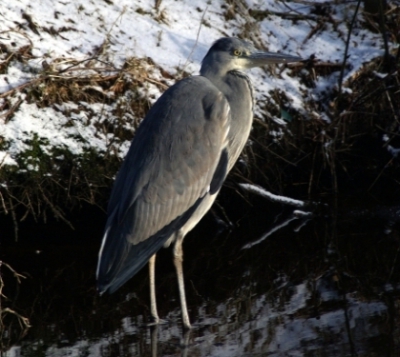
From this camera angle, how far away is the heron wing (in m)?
4.52

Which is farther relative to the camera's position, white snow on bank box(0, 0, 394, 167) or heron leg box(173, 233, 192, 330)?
white snow on bank box(0, 0, 394, 167)

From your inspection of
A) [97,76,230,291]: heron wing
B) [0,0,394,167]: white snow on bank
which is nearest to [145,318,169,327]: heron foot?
[97,76,230,291]: heron wing

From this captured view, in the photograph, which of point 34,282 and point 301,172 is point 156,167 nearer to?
point 34,282

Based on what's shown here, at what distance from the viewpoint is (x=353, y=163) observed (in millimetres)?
6965

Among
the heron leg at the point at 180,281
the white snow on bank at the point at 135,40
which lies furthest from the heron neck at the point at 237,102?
the white snow on bank at the point at 135,40

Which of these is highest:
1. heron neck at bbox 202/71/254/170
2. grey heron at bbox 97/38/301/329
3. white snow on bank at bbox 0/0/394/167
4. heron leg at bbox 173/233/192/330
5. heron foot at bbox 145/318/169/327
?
white snow on bank at bbox 0/0/394/167

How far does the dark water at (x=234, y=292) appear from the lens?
14.1 feet

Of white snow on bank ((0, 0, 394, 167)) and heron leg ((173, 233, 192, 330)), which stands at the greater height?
white snow on bank ((0, 0, 394, 167))

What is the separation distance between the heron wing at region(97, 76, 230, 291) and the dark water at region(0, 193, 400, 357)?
507 millimetres

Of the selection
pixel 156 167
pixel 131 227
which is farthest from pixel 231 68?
pixel 131 227

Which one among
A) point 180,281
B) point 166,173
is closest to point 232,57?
point 166,173

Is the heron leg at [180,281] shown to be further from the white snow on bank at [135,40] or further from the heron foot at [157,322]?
the white snow on bank at [135,40]

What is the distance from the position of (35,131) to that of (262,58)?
6.73 feet

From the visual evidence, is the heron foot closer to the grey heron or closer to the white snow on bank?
the grey heron
